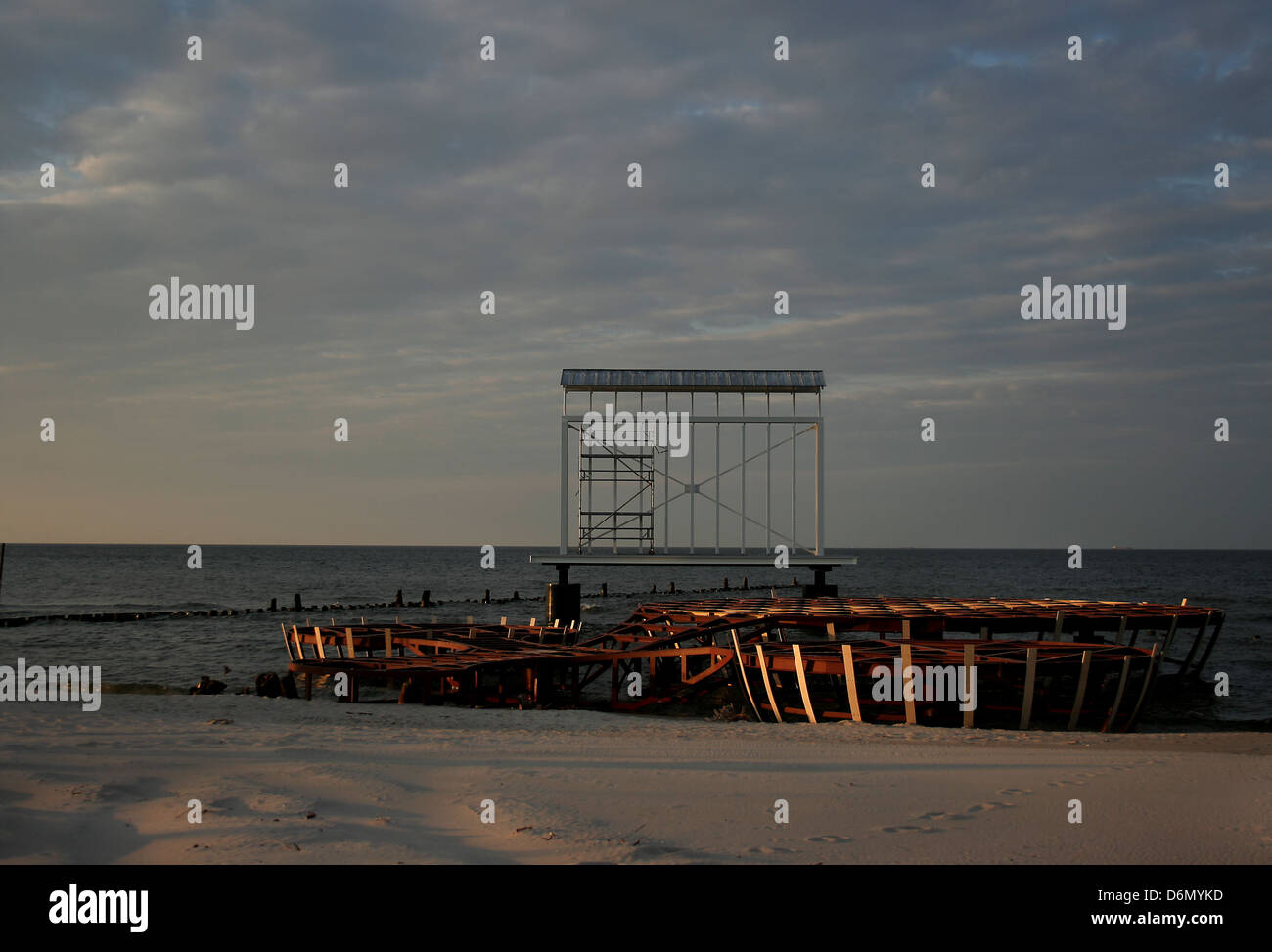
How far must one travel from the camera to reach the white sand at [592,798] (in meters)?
6.59

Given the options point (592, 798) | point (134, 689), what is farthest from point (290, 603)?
point (592, 798)

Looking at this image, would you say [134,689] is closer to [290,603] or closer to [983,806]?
[983,806]

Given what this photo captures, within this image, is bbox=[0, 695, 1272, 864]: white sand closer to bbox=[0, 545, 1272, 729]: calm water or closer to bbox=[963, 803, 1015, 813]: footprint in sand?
bbox=[963, 803, 1015, 813]: footprint in sand

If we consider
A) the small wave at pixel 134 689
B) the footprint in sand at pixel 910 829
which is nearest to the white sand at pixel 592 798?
the footprint in sand at pixel 910 829

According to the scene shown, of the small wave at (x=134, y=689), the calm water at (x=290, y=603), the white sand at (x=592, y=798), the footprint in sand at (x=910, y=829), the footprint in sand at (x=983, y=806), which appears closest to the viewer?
the white sand at (x=592, y=798)

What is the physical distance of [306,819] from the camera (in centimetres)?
718

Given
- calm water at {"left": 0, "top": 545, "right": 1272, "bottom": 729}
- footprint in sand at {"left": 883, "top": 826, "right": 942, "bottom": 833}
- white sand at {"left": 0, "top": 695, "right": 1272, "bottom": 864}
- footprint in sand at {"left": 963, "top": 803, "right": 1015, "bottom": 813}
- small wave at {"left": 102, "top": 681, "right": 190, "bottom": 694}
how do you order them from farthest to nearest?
calm water at {"left": 0, "top": 545, "right": 1272, "bottom": 729}, small wave at {"left": 102, "top": 681, "right": 190, "bottom": 694}, footprint in sand at {"left": 963, "top": 803, "right": 1015, "bottom": 813}, footprint in sand at {"left": 883, "top": 826, "right": 942, "bottom": 833}, white sand at {"left": 0, "top": 695, "right": 1272, "bottom": 864}

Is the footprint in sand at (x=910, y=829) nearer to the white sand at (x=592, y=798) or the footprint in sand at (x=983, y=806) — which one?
the white sand at (x=592, y=798)

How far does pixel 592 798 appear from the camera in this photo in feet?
26.3

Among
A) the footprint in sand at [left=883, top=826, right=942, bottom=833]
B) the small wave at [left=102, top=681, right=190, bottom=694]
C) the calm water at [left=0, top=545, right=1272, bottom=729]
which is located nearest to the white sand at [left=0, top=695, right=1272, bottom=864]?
the footprint in sand at [left=883, top=826, right=942, bottom=833]

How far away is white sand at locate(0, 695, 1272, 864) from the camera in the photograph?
6.59m

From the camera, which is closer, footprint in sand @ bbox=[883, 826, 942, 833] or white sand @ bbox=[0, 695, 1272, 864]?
white sand @ bbox=[0, 695, 1272, 864]
